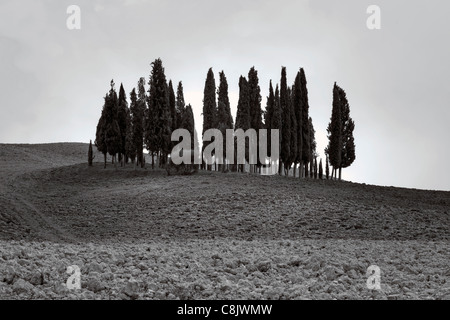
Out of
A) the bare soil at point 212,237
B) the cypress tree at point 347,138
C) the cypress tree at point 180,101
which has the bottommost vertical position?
the bare soil at point 212,237

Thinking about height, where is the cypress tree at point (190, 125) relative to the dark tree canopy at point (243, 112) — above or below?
below

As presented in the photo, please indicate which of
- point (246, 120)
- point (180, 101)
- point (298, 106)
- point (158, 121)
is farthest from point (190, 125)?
point (180, 101)

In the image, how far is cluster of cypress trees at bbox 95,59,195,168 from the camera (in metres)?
45.0

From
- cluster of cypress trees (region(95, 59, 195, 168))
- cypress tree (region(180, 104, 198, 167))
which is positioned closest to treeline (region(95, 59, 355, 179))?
cluster of cypress trees (region(95, 59, 195, 168))

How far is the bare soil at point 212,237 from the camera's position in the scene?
11.2 meters

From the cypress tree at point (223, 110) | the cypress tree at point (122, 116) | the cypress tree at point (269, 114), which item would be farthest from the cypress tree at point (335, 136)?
the cypress tree at point (122, 116)

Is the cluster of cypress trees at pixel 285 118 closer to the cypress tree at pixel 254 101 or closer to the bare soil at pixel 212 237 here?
the cypress tree at pixel 254 101

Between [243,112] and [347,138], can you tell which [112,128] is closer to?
Answer: [243,112]

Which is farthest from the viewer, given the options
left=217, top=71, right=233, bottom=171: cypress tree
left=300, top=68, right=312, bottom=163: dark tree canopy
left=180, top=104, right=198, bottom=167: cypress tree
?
left=300, top=68, right=312, bottom=163: dark tree canopy

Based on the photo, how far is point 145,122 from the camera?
45938mm

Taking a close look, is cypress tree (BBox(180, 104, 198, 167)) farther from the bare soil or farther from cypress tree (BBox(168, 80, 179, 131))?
cypress tree (BBox(168, 80, 179, 131))

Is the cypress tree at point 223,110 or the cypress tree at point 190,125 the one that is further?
the cypress tree at point 223,110

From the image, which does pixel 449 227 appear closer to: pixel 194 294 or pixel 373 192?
pixel 373 192

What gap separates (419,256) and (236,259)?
6.91m
